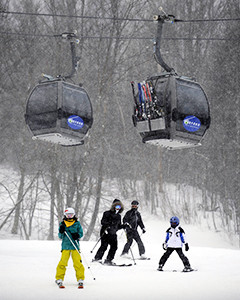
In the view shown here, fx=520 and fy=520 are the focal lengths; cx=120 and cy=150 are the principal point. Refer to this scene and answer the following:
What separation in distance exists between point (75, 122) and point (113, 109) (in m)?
24.1

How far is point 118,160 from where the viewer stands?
34.1 m

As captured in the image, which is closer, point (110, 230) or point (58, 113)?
point (58, 113)

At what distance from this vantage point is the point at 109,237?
1259cm

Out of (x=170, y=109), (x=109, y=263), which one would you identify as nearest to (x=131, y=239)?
(x=109, y=263)

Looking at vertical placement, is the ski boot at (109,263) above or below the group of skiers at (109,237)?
below

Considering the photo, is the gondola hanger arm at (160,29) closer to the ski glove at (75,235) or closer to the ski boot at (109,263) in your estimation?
the ski glove at (75,235)

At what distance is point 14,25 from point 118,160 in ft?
37.1

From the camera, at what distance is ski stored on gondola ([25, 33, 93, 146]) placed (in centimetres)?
1022

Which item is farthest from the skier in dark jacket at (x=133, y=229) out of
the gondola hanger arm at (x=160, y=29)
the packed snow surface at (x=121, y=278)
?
the gondola hanger arm at (x=160, y=29)

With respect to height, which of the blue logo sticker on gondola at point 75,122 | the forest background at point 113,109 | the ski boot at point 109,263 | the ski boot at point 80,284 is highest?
the forest background at point 113,109

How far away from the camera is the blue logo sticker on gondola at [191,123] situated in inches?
377

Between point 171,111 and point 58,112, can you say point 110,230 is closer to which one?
point 58,112

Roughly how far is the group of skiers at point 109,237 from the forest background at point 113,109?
34.9ft

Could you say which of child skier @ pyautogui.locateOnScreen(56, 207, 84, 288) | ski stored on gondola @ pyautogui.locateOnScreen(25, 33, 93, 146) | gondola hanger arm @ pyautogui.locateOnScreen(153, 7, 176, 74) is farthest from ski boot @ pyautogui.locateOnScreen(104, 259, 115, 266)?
gondola hanger arm @ pyautogui.locateOnScreen(153, 7, 176, 74)
